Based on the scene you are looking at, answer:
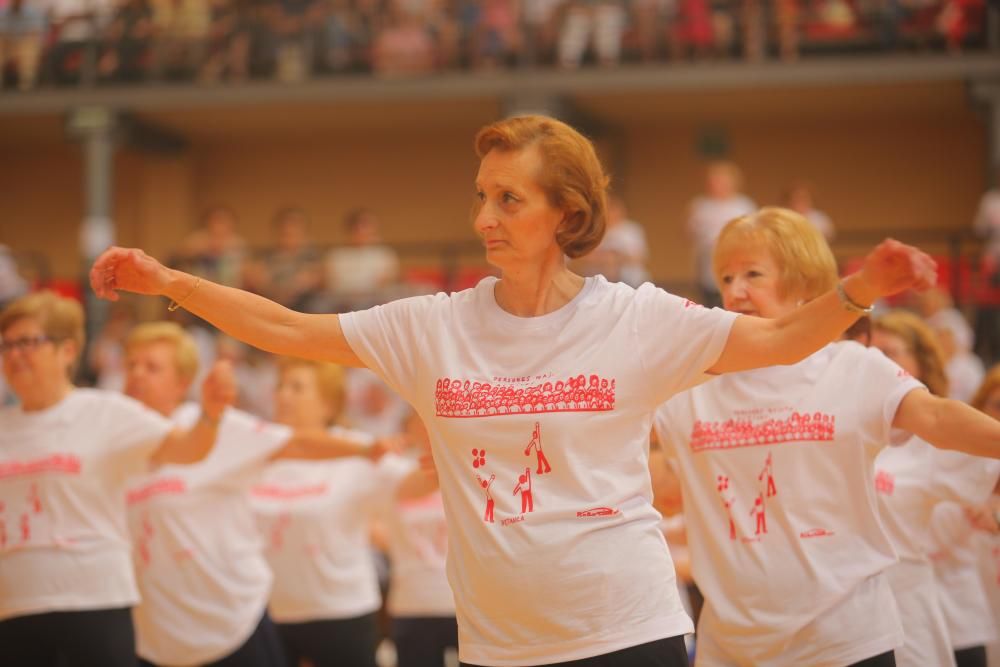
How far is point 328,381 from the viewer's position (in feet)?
22.1

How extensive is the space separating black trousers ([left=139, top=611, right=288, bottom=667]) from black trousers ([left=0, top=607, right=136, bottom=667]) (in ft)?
2.97

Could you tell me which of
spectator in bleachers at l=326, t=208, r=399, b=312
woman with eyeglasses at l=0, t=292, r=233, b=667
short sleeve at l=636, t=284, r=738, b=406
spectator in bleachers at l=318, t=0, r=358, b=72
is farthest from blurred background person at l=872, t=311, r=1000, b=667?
spectator in bleachers at l=318, t=0, r=358, b=72

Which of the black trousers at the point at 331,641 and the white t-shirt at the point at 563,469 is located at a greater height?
the white t-shirt at the point at 563,469

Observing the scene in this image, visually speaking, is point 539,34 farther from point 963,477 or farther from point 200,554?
point 963,477

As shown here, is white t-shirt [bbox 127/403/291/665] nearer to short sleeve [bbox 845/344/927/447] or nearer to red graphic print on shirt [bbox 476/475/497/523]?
red graphic print on shirt [bbox 476/475/497/523]

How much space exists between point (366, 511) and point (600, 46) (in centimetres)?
939

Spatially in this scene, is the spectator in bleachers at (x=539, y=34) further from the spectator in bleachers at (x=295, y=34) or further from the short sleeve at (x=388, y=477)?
the short sleeve at (x=388, y=477)

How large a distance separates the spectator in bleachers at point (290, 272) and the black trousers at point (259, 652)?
6771mm

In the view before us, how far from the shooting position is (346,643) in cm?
641

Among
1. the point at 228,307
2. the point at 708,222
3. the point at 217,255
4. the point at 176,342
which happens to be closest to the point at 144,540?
the point at 176,342

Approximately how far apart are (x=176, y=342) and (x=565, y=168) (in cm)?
311

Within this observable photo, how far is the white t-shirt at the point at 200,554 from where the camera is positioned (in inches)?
217

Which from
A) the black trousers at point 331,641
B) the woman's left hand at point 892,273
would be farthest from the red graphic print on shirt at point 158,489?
the woman's left hand at point 892,273

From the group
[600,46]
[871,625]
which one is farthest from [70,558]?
[600,46]
